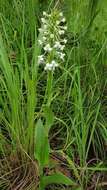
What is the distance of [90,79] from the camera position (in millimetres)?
1681

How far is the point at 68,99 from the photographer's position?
5.29 ft

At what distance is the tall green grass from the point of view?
54.4 inches

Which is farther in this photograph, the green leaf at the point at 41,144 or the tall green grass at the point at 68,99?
the tall green grass at the point at 68,99

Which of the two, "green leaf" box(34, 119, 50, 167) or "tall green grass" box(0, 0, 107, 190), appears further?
"tall green grass" box(0, 0, 107, 190)

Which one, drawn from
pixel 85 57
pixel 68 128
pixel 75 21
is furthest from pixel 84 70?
pixel 68 128

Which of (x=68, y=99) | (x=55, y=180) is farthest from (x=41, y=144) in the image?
(x=68, y=99)

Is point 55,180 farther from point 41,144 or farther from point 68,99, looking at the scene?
point 68,99

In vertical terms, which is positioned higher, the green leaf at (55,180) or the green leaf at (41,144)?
the green leaf at (41,144)

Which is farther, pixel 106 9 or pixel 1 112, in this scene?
pixel 106 9

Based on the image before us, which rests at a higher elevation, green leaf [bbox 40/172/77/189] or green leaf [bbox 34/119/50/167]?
green leaf [bbox 34/119/50/167]

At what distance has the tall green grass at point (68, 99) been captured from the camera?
4.54ft

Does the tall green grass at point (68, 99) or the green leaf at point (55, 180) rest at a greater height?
the tall green grass at point (68, 99)

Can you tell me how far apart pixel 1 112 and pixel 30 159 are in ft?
0.66

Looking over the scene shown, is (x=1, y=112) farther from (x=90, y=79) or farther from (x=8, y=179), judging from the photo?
(x=90, y=79)
